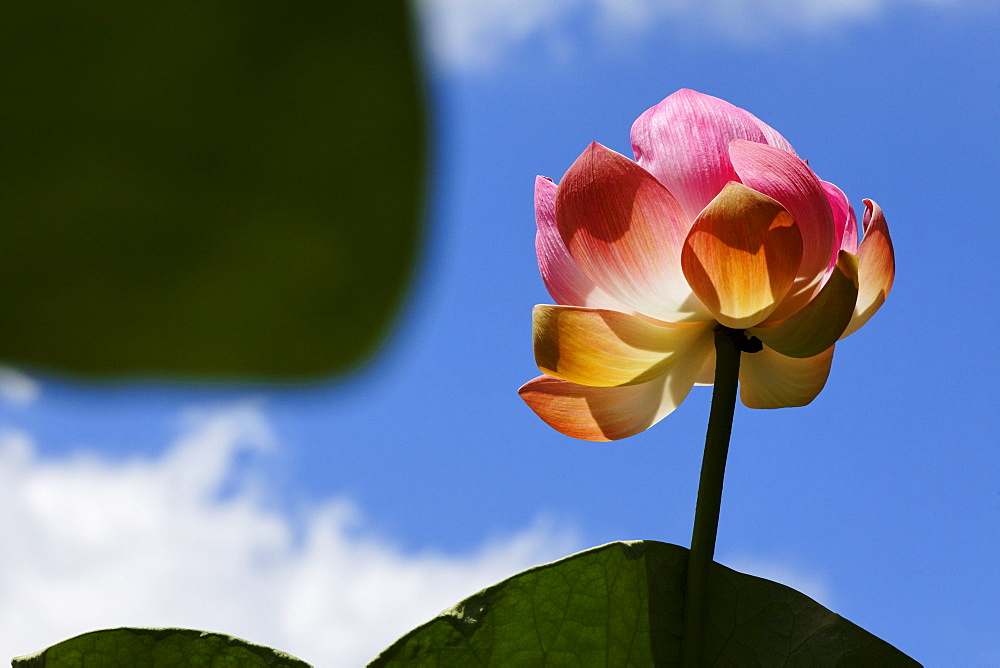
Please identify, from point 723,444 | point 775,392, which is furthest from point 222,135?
point 775,392

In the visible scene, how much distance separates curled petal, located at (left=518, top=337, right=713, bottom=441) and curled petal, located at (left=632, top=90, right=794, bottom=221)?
0.24ft

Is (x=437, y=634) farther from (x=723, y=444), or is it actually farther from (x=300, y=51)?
(x=300, y=51)

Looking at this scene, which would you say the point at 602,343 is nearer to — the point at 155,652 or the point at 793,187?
the point at 793,187

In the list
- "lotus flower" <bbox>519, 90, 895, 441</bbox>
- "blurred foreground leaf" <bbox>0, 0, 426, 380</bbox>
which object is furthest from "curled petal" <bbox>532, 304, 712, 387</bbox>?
"blurred foreground leaf" <bbox>0, 0, 426, 380</bbox>

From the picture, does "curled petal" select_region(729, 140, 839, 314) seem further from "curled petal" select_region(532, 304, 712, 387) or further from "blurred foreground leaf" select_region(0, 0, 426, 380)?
"blurred foreground leaf" select_region(0, 0, 426, 380)

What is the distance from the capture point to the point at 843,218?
1.24 feet

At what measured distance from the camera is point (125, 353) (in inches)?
3.7

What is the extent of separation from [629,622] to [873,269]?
18cm

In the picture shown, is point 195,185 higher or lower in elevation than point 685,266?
lower

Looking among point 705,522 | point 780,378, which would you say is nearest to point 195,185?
point 705,522

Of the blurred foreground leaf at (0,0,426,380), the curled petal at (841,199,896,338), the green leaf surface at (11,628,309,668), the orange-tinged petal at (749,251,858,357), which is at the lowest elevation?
the blurred foreground leaf at (0,0,426,380)

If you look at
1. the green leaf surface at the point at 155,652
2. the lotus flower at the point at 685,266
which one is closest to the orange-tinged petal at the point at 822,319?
the lotus flower at the point at 685,266

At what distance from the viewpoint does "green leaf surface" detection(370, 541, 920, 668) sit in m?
0.34

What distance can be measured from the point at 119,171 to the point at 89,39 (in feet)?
0.04
